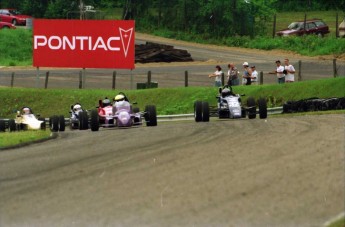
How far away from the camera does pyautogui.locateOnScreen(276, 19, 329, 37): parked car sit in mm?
72775

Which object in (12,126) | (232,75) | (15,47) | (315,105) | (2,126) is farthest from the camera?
(15,47)

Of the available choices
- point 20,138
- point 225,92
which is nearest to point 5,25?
point 225,92

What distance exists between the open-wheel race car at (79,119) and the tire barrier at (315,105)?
736cm

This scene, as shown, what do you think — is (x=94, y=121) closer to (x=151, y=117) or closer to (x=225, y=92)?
(x=151, y=117)

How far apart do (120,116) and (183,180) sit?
1303 cm

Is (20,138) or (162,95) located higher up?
(162,95)

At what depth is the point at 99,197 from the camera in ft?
56.0

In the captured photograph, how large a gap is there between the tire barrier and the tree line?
123 feet

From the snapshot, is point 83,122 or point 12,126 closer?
point 83,122

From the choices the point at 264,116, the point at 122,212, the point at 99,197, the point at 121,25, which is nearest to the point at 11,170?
the point at 99,197

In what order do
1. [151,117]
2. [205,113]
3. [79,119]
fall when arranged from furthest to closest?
[79,119]
[205,113]
[151,117]

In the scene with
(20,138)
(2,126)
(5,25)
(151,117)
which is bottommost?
(2,126)

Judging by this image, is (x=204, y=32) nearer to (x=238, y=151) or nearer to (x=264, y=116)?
(x=264, y=116)

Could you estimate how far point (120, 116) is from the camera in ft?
101
